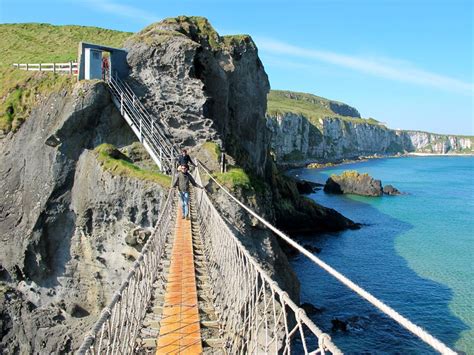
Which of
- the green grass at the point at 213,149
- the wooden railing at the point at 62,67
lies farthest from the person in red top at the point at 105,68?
the green grass at the point at 213,149

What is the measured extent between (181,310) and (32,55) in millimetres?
33502

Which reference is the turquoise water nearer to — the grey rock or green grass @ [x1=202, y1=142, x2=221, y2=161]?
green grass @ [x1=202, y1=142, x2=221, y2=161]

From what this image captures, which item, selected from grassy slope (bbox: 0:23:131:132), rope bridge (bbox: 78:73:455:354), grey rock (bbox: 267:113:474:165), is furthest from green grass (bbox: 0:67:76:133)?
grey rock (bbox: 267:113:474:165)

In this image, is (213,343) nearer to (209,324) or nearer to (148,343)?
(209,324)

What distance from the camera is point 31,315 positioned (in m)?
20.0

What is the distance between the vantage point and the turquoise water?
2392cm

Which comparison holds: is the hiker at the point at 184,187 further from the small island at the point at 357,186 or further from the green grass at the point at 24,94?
the small island at the point at 357,186

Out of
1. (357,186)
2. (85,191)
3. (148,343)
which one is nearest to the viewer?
(148,343)

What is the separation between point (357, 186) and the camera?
7181 cm

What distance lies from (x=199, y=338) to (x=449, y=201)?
2653 inches

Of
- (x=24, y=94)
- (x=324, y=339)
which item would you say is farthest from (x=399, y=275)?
(x=324, y=339)

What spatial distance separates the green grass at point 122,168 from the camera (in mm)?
18031

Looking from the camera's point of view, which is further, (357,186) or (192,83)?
(357,186)

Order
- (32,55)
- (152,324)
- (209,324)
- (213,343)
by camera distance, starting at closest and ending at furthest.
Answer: (213,343), (152,324), (209,324), (32,55)
